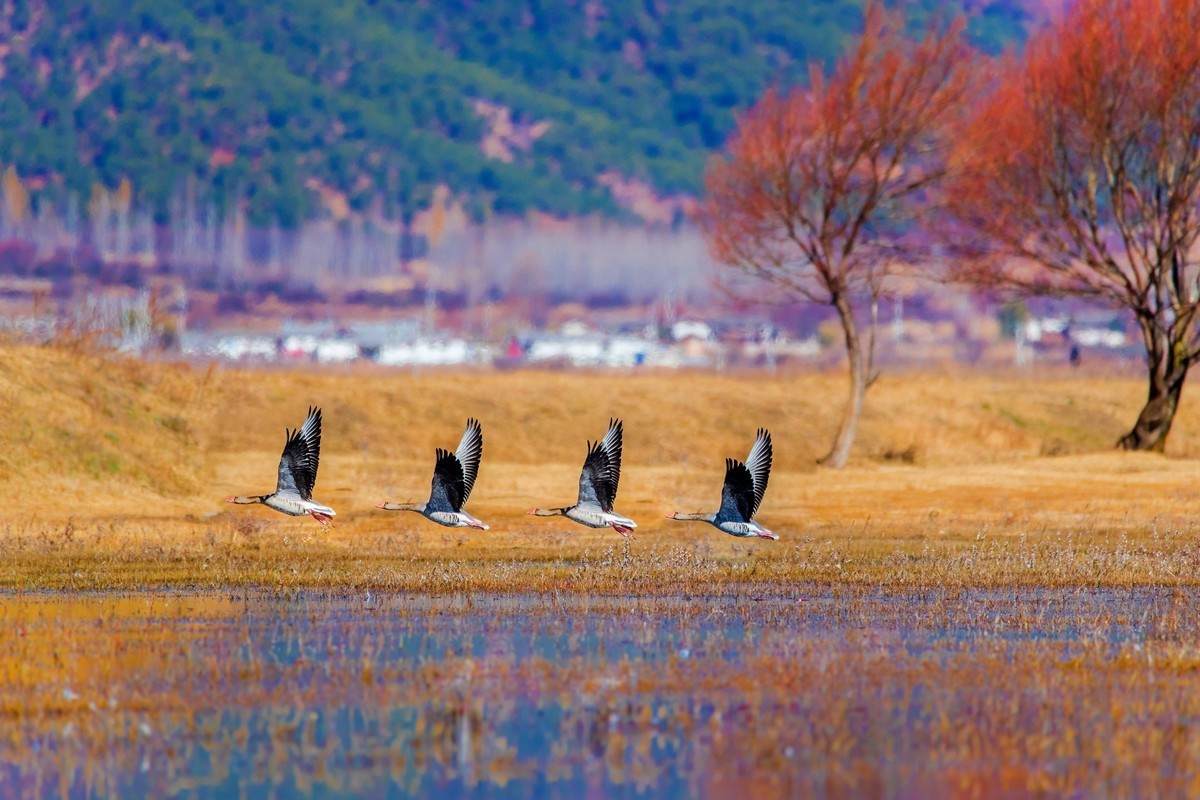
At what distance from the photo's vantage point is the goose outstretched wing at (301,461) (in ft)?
70.8

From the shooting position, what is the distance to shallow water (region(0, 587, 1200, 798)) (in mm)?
11836

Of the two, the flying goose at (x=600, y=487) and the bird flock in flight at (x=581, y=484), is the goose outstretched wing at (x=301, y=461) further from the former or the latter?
the flying goose at (x=600, y=487)

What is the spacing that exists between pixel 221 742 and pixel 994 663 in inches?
263

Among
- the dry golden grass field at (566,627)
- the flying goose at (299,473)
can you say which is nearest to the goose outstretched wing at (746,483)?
the dry golden grass field at (566,627)

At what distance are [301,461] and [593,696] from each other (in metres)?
8.31

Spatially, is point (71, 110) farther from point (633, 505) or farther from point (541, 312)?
point (633, 505)

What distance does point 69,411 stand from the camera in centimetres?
3306

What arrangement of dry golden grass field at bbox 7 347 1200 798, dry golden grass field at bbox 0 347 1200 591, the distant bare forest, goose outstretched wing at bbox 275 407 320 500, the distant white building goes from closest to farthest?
1. dry golden grass field at bbox 7 347 1200 798
2. goose outstretched wing at bbox 275 407 320 500
3. dry golden grass field at bbox 0 347 1200 591
4. the distant white building
5. the distant bare forest

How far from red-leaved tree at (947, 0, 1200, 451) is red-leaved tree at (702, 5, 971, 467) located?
4.23 ft

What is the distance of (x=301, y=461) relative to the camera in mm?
21672

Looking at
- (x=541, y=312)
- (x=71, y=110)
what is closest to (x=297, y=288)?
(x=541, y=312)

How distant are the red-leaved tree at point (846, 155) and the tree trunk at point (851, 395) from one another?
0.04 m

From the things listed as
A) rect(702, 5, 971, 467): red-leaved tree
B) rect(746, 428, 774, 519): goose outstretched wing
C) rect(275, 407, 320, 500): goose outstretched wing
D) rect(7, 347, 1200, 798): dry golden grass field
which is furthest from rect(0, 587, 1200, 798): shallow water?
rect(702, 5, 971, 467): red-leaved tree

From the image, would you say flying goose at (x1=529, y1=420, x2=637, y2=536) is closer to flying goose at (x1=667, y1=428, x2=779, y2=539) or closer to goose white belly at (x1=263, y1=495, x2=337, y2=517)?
flying goose at (x1=667, y1=428, x2=779, y2=539)
